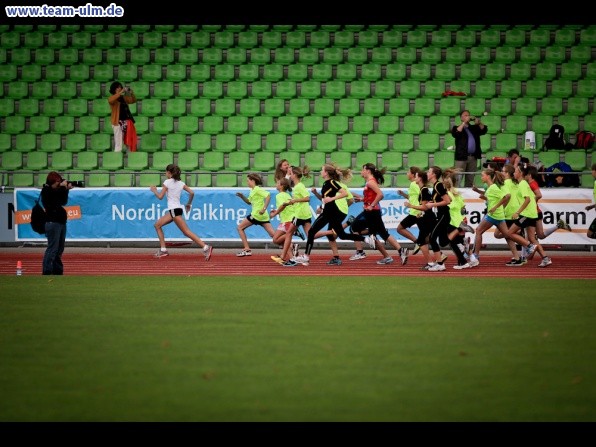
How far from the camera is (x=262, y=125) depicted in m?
26.3

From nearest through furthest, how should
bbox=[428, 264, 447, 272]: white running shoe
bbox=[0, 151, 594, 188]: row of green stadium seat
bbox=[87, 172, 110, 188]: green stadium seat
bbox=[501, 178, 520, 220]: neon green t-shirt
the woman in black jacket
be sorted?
the woman in black jacket, bbox=[428, 264, 447, 272]: white running shoe, bbox=[501, 178, 520, 220]: neon green t-shirt, bbox=[0, 151, 594, 188]: row of green stadium seat, bbox=[87, 172, 110, 188]: green stadium seat

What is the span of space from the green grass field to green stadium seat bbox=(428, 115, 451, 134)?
43.7 feet

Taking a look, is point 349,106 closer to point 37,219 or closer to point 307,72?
point 307,72

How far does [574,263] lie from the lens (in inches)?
747

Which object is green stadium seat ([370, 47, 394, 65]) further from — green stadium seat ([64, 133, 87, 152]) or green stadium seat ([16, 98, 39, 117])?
green stadium seat ([16, 98, 39, 117])

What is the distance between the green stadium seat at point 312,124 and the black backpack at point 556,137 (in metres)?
6.02

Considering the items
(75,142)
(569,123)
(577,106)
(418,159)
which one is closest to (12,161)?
(75,142)

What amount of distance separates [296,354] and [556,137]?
18.4 m

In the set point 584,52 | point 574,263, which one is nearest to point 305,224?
point 574,263

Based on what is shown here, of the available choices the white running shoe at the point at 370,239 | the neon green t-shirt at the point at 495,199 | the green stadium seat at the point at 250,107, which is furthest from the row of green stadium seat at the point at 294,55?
the neon green t-shirt at the point at 495,199

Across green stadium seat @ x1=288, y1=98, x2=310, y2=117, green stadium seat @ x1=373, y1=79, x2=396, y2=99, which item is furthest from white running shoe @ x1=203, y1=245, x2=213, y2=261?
green stadium seat @ x1=373, y1=79, x2=396, y2=99

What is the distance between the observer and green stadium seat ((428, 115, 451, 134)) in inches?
1031

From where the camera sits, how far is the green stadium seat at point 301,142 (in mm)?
A: 25672
